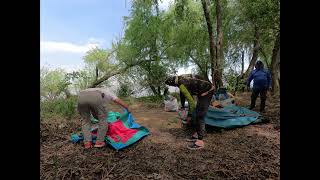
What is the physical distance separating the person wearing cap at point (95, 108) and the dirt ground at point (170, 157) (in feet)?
0.79

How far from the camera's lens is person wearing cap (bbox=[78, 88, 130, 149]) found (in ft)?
20.1

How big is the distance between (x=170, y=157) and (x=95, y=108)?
1692mm

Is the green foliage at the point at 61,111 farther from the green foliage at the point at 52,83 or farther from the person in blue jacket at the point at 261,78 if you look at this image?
the person in blue jacket at the point at 261,78

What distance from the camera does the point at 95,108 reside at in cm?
615

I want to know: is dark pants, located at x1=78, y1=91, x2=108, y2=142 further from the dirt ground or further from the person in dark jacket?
the person in dark jacket

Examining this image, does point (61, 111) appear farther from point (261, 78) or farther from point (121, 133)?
point (261, 78)

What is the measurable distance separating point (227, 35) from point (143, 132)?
1198 centimetres

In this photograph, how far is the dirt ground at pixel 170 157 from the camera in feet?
16.9

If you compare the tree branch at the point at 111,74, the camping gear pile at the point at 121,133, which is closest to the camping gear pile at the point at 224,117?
the camping gear pile at the point at 121,133

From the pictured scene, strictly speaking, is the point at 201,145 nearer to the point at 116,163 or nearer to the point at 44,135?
the point at 116,163

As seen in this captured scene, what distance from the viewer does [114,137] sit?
636 cm

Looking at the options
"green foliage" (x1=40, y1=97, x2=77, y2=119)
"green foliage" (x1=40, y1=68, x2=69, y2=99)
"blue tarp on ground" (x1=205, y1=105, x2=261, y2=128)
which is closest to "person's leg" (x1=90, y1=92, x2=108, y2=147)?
"blue tarp on ground" (x1=205, y1=105, x2=261, y2=128)

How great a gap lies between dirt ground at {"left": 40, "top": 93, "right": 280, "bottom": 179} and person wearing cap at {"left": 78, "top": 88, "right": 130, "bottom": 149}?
24cm
